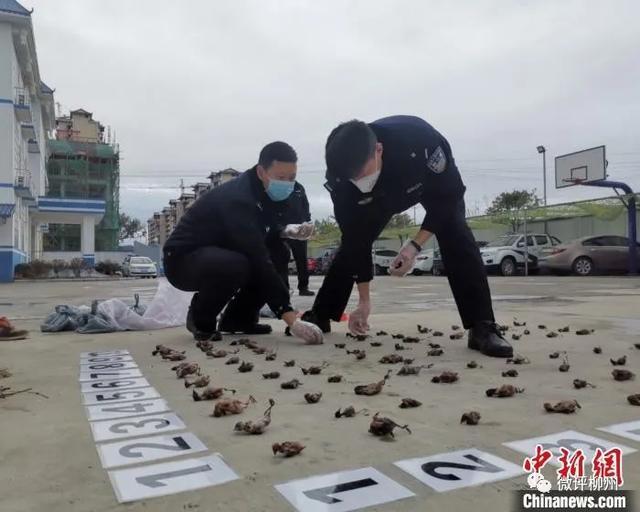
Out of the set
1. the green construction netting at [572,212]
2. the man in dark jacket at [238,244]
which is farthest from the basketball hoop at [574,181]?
the man in dark jacket at [238,244]

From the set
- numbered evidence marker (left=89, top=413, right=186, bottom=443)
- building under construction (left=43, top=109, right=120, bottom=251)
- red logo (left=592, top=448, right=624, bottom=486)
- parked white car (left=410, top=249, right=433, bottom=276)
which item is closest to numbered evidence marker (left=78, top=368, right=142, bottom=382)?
numbered evidence marker (left=89, top=413, right=186, bottom=443)

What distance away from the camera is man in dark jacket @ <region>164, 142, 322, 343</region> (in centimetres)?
353

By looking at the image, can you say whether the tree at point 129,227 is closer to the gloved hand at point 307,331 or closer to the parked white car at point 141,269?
the parked white car at point 141,269

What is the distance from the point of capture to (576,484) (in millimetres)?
1318

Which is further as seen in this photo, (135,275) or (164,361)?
(135,275)

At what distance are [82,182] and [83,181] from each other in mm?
147

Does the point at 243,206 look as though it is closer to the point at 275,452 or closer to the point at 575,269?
the point at 275,452

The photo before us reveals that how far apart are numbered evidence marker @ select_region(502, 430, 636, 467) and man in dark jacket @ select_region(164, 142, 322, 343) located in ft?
6.42

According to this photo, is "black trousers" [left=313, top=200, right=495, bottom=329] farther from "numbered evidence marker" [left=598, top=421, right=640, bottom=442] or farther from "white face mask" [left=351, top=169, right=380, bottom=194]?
"numbered evidence marker" [left=598, top=421, right=640, bottom=442]

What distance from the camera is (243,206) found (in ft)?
11.8

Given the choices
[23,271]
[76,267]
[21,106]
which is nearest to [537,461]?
[23,271]

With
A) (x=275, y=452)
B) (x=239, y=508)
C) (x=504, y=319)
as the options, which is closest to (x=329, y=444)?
(x=275, y=452)

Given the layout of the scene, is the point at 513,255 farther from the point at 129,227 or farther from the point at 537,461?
the point at 129,227

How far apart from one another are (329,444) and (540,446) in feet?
1.85
